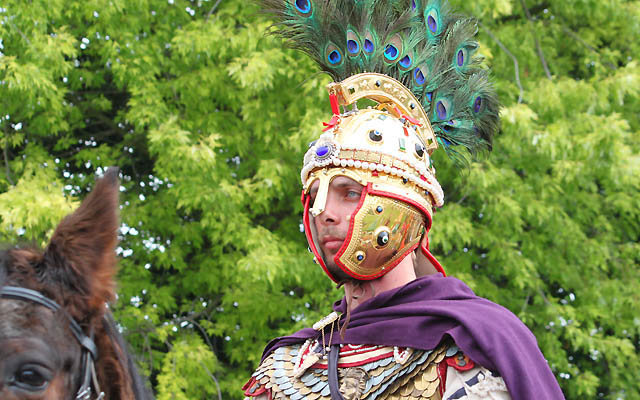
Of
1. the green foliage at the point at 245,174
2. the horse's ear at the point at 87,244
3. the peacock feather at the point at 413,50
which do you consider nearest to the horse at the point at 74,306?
the horse's ear at the point at 87,244

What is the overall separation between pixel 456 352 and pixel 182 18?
5.18 meters

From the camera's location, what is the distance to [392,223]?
246 centimetres

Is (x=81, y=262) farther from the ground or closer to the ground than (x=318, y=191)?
closer to the ground

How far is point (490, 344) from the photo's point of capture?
215 centimetres

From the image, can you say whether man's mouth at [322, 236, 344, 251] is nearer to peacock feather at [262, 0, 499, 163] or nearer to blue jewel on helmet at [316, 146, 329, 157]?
blue jewel on helmet at [316, 146, 329, 157]

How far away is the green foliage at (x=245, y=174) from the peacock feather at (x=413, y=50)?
2410 millimetres

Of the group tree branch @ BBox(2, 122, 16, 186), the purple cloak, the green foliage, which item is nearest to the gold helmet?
the purple cloak

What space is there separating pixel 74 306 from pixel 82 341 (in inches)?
3.2

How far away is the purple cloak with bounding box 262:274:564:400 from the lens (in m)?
2.12

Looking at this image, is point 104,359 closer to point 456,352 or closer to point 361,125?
point 456,352

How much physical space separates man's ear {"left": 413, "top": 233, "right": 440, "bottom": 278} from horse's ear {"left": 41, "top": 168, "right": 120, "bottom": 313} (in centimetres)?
144

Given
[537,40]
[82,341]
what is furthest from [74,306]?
[537,40]

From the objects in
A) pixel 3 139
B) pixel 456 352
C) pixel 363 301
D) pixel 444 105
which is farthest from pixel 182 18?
pixel 456 352

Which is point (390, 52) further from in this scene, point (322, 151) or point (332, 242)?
point (332, 242)
